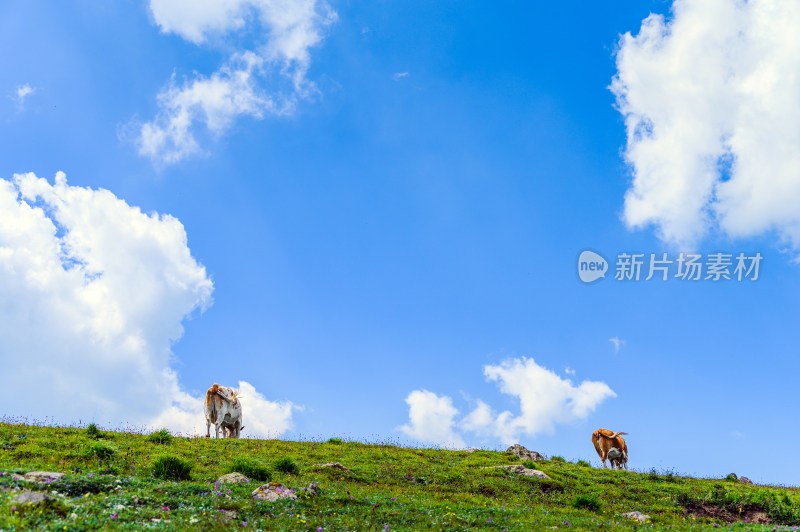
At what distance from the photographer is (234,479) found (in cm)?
1692

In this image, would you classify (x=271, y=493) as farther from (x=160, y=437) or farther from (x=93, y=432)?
(x=93, y=432)

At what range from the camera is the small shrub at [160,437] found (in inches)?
1005

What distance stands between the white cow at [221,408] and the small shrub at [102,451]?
1464cm

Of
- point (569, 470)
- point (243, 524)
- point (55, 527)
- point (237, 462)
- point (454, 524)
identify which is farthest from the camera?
point (569, 470)

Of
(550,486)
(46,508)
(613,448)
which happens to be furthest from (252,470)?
(613,448)

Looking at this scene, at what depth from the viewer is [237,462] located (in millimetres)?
19172

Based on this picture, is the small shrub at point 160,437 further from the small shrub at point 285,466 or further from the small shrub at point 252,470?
the small shrub at point 252,470

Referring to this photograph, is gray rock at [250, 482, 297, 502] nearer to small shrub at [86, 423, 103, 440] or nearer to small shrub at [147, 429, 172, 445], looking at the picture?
small shrub at [147, 429, 172, 445]

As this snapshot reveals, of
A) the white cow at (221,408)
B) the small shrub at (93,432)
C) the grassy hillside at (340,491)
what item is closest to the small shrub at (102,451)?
the grassy hillside at (340,491)

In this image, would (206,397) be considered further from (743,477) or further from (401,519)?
(743,477)

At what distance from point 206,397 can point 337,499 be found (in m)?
22.8

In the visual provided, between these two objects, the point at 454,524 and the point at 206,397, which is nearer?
the point at 454,524

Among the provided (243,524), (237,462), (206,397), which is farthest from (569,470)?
(206,397)

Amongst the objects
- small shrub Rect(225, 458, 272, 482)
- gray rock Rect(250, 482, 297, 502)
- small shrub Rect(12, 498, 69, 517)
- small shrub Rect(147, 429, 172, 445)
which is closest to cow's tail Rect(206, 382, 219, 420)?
small shrub Rect(147, 429, 172, 445)
